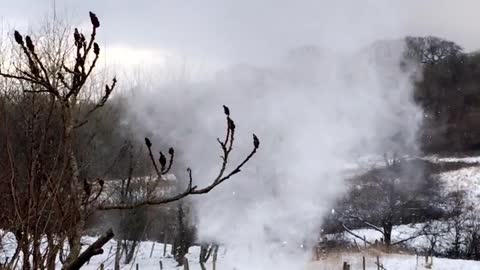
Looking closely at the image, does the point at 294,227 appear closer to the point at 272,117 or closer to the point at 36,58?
the point at 272,117

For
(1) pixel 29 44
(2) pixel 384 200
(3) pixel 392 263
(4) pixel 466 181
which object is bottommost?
(3) pixel 392 263

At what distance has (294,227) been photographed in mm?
20062

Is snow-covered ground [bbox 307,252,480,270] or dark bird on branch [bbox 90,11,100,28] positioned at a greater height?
dark bird on branch [bbox 90,11,100,28]

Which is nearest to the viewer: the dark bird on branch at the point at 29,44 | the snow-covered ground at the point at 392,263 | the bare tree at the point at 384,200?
the dark bird on branch at the point at 29,44

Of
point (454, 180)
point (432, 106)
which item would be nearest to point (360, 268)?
point (432, 106)

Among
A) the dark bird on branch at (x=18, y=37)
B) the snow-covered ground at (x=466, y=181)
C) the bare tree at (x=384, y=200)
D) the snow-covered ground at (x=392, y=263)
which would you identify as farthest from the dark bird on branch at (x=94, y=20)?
the snow-covered ground at (x=466, y=181)

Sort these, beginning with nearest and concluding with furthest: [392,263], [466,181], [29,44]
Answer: [29,44]
[392,263]
[466,181]

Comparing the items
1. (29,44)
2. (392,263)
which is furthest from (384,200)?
(29,44)

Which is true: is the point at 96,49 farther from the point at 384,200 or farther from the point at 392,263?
the point at 384,200

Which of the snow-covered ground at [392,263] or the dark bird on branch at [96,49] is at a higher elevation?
the dark bird on branch at [96,49]

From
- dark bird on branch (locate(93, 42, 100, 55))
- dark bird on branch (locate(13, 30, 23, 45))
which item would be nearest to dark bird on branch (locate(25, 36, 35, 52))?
dark bird on branch (locate(13, 30, 23, 45))

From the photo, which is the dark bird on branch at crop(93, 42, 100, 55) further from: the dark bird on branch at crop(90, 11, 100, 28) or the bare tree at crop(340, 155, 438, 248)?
the bare tree at crop(340, 155, 438, 248)

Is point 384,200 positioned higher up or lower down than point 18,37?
lower down

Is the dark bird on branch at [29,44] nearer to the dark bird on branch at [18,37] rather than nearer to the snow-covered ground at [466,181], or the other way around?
the dark bird on branch at [18,37]
